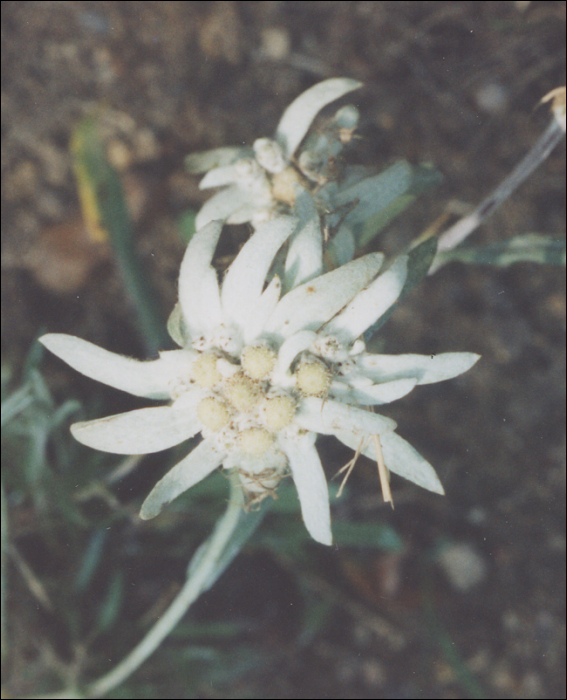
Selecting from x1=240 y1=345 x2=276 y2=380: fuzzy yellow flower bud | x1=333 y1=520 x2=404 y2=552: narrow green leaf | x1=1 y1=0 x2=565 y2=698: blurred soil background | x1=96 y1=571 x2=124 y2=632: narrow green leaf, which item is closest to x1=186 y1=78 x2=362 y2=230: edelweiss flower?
x1=240 y1=345 x2=276 y2=380: fuzzy yellow flower bud

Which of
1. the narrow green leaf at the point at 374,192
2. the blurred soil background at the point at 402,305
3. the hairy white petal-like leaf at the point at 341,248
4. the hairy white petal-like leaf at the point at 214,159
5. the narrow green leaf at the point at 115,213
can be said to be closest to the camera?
the hairy white petal-like leaf at the point at 341,248

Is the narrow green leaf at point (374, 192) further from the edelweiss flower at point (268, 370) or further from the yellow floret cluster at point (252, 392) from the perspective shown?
the yellow floret cluster at point (252, 392)

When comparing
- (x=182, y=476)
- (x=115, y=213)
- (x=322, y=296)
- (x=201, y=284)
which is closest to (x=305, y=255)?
(x=322, y=296)

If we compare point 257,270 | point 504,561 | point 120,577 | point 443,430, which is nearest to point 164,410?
point 257,270

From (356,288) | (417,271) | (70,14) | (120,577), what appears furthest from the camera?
(70,14)

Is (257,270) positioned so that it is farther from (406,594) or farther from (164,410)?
(406,594)

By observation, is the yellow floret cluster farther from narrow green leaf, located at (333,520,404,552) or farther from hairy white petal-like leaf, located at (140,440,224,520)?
narrow green leaf, located at (333,520,404,552)

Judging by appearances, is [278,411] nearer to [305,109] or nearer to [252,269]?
[252,269]

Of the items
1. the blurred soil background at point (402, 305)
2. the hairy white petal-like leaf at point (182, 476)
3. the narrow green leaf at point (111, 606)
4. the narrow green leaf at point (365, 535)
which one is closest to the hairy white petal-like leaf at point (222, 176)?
the hairy white petal-like leaf at point (182, 476)
